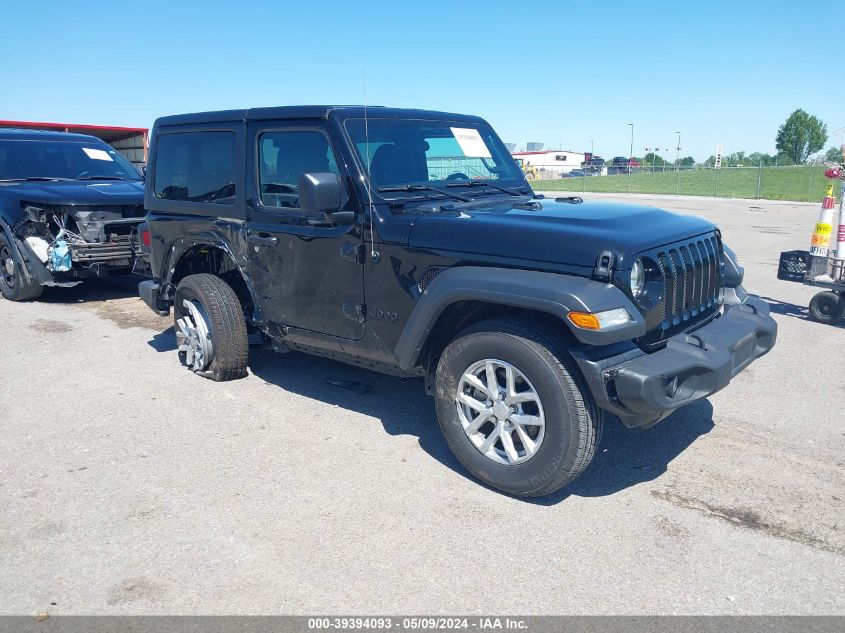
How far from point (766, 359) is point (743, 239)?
9668mm

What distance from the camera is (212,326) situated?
5.34m

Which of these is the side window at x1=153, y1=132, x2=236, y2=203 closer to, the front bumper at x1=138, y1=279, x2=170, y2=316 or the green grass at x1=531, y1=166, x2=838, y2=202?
the front bumper at x1=138, y1=279, x2=170, y2=316

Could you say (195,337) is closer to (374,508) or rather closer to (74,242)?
(374,508)

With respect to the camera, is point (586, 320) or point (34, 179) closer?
point (586, 320)

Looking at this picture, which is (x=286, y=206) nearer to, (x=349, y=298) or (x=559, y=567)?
(x=349, y=298)

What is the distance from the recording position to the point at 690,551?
3.19 meters

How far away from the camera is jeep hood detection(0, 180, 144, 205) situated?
26.8 ft

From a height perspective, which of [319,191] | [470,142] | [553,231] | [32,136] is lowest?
[553,231]

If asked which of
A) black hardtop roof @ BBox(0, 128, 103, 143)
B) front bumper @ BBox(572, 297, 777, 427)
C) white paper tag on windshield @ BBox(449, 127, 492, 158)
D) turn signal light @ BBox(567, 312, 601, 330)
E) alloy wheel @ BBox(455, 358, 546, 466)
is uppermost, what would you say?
black hardtop roof @ BBox(0, 128, 103, 143)

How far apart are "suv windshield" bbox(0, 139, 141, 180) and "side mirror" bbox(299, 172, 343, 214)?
21.3 feet

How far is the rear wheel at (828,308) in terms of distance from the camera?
7293 mm

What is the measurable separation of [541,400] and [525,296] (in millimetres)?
519

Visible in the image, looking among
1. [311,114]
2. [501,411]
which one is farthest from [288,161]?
[501,411]

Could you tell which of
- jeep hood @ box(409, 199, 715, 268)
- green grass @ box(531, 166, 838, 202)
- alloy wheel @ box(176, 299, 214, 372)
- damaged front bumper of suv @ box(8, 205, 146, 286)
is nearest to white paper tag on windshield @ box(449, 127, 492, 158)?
jeep hood @ box(409, 199, 715, 268)
